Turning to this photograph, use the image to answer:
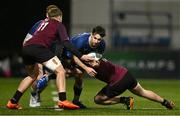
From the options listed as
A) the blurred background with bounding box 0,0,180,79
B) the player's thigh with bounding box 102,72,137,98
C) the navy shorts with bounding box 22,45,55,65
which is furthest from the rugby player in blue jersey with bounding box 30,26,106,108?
the blurred background with bounding box 0,0,180,79

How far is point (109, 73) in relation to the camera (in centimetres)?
1217

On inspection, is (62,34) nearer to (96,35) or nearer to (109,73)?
(96,35)

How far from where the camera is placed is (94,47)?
12250mm

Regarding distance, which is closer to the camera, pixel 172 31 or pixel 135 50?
pixel 135 50

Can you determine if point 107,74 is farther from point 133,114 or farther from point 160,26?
point 160,26

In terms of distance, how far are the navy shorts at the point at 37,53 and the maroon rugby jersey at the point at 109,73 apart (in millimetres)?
924

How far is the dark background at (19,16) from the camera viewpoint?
28.0 m

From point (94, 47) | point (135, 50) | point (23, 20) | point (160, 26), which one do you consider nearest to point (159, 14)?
point (160, 26)

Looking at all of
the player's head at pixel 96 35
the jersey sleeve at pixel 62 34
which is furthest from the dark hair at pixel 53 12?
the player's head at pixel 96 35

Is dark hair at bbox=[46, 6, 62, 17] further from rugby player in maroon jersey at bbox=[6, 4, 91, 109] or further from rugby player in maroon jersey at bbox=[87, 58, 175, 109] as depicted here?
rugby player in maroon jersey at bbox=[87, 58, 175, 109]

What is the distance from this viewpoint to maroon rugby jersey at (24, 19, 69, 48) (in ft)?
38.2

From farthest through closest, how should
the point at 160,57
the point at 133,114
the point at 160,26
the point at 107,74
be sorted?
the point at 160,26
the point at 160,57
the point at 107,74
the point at 133,114

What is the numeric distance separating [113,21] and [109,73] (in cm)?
1580

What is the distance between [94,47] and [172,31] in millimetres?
16291
